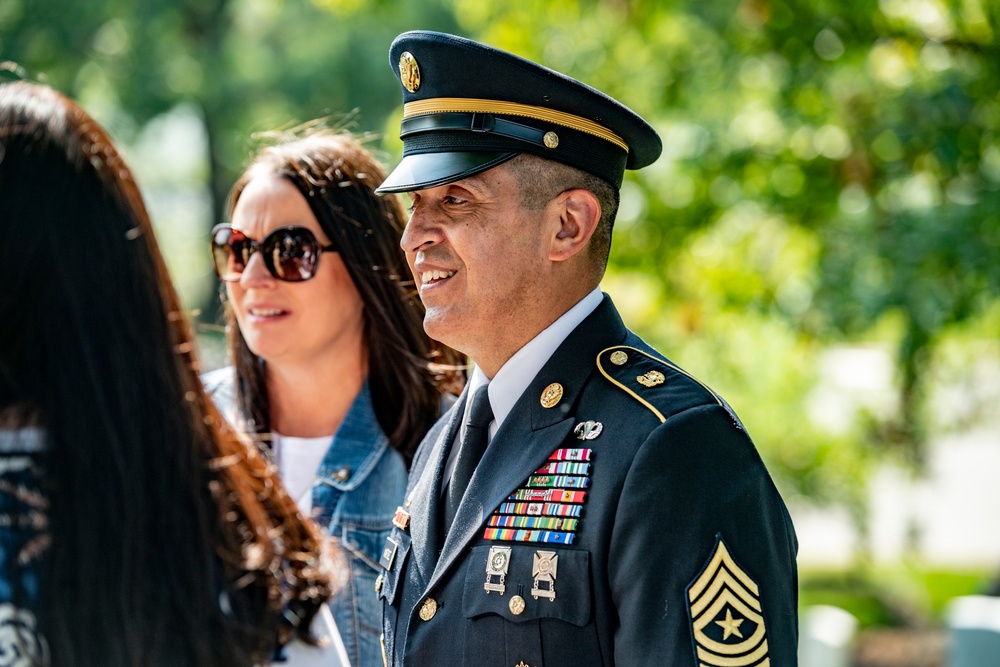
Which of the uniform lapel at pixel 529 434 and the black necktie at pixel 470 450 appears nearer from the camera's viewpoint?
the uniform lapel at pixel 529 434

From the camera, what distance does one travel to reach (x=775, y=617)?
1849 mm

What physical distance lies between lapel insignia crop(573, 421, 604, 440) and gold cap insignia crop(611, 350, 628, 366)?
0.46 ft

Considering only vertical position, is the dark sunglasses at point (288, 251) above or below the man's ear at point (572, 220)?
above

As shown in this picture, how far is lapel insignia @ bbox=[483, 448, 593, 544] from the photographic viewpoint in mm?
1946

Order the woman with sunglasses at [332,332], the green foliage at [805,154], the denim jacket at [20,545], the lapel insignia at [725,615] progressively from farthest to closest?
the green foliage at [805,154]
the woman with sunglasses at [332,332]
the lapel insignia at [725,615]
the denim jacket at [20,545]

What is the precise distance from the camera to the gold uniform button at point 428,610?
206 cm

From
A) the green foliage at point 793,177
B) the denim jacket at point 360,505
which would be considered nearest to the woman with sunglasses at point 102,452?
the denim jacket at point 360,505

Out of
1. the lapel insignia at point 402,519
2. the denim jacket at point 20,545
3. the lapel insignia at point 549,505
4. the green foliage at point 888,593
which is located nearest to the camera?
the denim jacket at point 20,545

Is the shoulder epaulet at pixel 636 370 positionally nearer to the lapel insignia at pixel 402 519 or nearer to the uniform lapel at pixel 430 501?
the uniform lapel at pixel 430 501

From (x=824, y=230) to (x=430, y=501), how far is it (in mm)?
3945

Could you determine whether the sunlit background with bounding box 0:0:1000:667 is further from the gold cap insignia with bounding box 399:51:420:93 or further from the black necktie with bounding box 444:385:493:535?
the black necktie with bounding box 444:385:493:535

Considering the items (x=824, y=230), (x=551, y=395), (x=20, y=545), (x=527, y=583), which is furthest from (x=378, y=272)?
(x=824, y=230)

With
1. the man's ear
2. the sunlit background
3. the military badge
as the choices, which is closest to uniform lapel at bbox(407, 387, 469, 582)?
the military badge

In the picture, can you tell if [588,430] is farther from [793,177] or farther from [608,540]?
[793,177]
